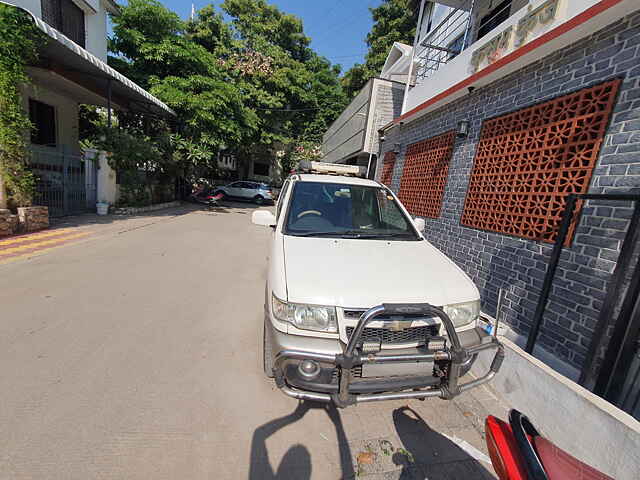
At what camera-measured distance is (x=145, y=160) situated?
384 inches

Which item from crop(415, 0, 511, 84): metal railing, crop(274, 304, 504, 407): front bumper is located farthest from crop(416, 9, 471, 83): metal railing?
crop(274, 304, 504, 407): front bumper

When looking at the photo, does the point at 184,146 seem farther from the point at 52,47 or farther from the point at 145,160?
the point at 52,47

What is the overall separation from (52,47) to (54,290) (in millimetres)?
6404

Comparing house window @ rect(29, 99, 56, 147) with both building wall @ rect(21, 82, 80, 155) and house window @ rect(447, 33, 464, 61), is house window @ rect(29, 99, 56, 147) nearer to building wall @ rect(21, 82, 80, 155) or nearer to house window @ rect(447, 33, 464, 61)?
building wall @ rect(21, 82, 80, 155)

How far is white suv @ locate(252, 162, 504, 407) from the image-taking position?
1.63 m

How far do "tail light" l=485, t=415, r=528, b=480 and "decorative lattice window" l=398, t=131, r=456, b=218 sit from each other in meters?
4.37

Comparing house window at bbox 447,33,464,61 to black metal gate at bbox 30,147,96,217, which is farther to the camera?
house window at bbox 447,33,464,61

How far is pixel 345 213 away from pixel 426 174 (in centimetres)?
365

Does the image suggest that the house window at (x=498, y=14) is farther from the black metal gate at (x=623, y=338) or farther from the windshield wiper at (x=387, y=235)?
the black metal gate at (x=623, y=338)

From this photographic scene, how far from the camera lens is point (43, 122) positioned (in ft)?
30.7

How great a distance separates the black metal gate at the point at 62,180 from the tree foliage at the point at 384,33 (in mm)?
20761

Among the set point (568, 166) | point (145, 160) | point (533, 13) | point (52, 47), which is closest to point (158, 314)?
point (568, 166)

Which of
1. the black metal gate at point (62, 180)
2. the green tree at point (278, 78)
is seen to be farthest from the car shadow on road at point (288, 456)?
the green tree at point (278, 78)

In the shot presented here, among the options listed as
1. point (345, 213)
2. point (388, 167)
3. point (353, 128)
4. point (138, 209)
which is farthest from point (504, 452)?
point (353, 128)
